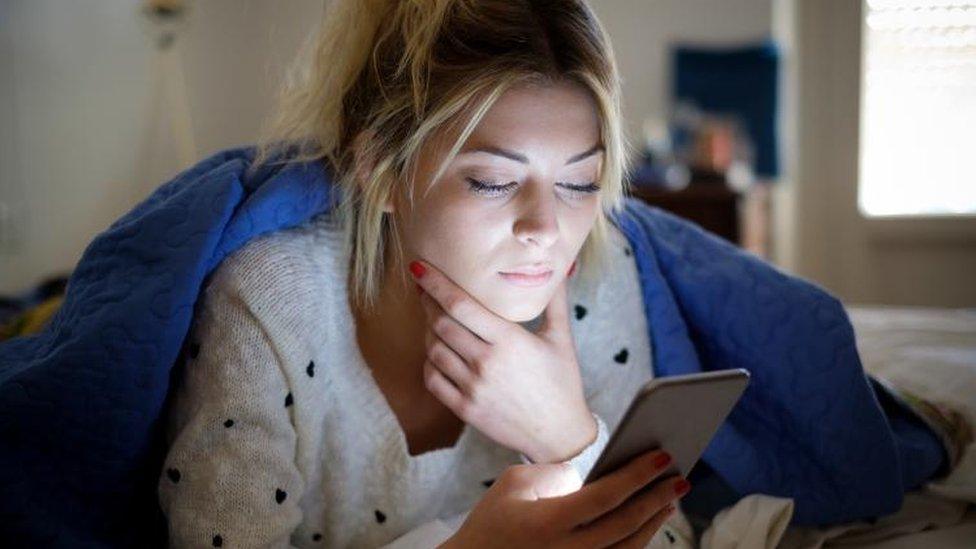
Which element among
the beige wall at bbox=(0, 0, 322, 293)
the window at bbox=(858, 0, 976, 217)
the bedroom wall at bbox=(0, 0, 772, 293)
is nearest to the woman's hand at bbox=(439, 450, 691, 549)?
the bedroom wall at bbox=(0, 0, 772, 293)

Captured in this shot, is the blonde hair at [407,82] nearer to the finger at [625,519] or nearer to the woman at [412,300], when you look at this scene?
the woman at [412,300]

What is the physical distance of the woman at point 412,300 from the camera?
70 cm

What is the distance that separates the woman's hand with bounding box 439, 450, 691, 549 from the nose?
0.22 meters

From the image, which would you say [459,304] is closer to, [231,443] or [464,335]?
Result: [464,335]

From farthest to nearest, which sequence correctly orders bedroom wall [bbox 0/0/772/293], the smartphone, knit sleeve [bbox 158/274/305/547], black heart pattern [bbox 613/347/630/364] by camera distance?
bedroom wall [bbox 0/0/772/293] → black heart pattern [bbox 613/347/630/364] → knit sleeve [bbox 158/274/305/547] → the smartphone

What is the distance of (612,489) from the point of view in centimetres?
58

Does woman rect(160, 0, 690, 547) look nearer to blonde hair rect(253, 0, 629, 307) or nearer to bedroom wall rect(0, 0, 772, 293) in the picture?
blonde hair rect(253, 0, 629, 307)

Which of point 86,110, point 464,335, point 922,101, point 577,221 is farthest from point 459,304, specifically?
point 922,101

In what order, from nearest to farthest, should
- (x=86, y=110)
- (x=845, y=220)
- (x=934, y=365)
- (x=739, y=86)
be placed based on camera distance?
(x=934, y=365) < (x=86, y=110) < (x=845, y=220) < (x=739, y=86)

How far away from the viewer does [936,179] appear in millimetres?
2369

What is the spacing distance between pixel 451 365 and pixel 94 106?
206cm

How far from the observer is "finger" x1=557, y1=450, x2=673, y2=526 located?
1.90 ft

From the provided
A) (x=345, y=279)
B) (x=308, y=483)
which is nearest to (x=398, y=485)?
(x=308, y=483)

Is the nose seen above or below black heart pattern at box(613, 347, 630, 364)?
above
